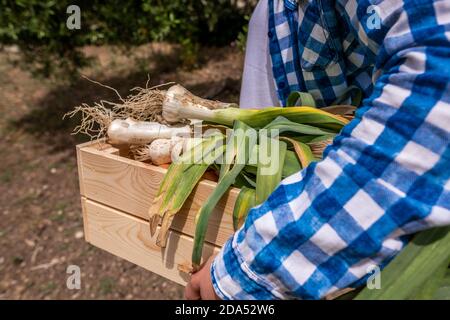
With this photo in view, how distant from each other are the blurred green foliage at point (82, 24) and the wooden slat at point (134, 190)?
2602 mm

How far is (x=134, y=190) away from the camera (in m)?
1.25

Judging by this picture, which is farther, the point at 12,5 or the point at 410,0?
the point at 12,5

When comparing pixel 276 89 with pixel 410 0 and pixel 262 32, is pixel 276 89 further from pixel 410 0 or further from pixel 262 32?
pixel 410 0

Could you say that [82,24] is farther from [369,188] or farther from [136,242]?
[369,188]

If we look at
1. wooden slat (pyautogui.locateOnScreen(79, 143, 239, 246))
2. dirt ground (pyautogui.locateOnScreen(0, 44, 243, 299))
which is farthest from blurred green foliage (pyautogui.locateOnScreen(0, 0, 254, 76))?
wooden slat (pyautogui.locateOnScreen(79, 143, 239, 246))

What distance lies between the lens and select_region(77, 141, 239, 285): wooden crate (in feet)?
3.73

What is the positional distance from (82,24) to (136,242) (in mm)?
3013

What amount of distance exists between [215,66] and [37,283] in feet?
11.3

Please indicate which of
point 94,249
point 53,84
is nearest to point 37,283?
point 94,249

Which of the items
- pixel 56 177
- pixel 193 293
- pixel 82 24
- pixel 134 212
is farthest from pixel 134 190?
pixel 82 24

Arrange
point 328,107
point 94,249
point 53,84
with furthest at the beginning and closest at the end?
point 53,84
point 94,249
point 328,107

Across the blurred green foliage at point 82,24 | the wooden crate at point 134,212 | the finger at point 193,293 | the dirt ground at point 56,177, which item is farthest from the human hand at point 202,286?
the blurred green foliage at point 82,24
